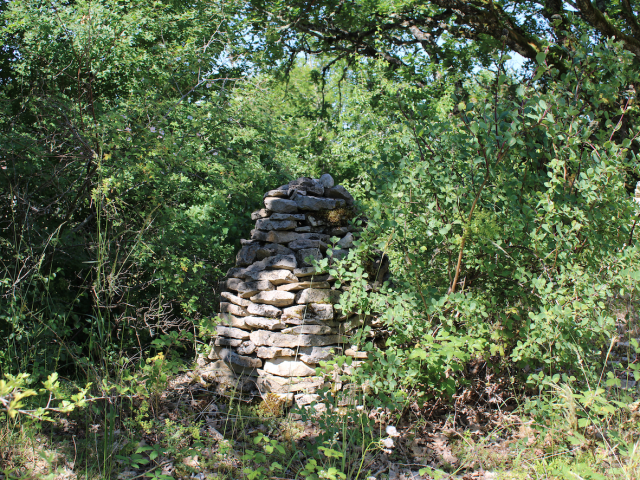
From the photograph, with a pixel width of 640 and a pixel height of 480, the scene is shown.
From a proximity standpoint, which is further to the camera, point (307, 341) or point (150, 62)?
point (150, 62)

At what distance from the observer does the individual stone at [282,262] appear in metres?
3.88

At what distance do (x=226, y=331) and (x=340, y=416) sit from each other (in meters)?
1.51

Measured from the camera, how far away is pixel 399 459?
2932 millimetres

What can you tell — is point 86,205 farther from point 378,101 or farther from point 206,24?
point 378,101

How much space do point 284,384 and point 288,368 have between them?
0.13 m

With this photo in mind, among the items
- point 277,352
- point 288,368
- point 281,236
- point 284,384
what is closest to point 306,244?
point 281,236

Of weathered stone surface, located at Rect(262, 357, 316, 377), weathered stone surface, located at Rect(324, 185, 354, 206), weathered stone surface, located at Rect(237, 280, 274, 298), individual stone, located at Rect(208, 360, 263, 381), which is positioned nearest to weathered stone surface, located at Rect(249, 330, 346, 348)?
weathered stone surface, located at Rect(262, 357, 316, 377)

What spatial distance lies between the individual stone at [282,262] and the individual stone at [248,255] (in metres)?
0.25

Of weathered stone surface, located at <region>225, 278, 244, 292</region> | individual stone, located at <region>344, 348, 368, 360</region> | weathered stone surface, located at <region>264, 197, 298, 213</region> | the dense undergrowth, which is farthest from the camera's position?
weathered stone surface, located at <region>264, 197, 298, 213</region>

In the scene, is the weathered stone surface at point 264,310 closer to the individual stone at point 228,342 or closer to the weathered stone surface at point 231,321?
the weathered stone surface at point 231,321

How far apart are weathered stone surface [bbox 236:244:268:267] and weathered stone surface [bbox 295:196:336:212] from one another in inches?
21.7

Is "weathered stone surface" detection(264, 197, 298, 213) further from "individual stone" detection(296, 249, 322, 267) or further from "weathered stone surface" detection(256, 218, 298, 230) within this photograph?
"individual stone" detection(296, 249, 322, 267)

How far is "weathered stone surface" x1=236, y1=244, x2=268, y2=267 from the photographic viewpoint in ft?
13.8

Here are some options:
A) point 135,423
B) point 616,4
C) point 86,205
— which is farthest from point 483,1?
point 135,423
